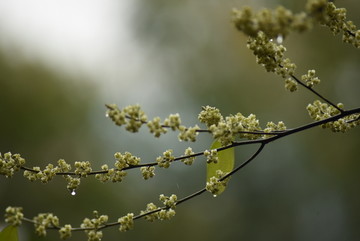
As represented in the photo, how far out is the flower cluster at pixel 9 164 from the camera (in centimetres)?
123

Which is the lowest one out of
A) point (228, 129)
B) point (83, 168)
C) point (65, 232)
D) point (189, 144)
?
point (65, 232)

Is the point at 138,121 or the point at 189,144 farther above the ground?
the point at 189,144

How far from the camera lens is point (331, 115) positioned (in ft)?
4.23

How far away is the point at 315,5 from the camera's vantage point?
83 centimetres

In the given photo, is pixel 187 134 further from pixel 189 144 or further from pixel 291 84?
pixel 189 144

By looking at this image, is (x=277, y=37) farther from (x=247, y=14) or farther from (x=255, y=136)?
(x=255, y=136)

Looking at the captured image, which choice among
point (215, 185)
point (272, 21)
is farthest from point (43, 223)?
point (272, 21)

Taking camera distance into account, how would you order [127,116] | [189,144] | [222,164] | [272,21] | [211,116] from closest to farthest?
[272,21] < [127,116] < [211,116] < [222,164] < [189,144]

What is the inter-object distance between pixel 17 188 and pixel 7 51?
10.2 ft

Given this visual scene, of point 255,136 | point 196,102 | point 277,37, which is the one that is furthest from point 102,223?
point 196,102

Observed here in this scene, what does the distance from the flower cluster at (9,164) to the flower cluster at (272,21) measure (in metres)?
0.68

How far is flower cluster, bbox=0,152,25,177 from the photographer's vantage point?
48.5 inches

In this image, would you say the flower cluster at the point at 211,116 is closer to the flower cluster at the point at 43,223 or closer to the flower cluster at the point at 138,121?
the flower cluster at the point at 138,121

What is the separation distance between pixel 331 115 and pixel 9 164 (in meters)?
0.82
